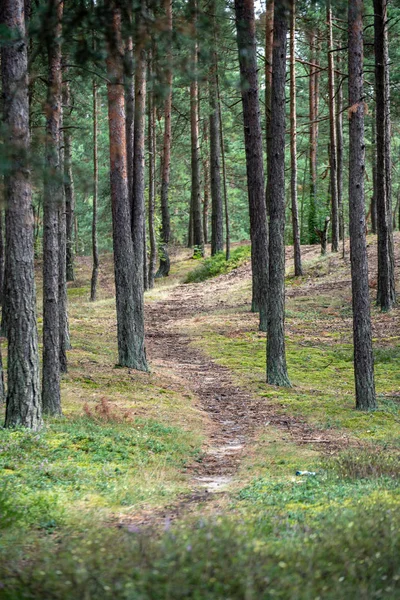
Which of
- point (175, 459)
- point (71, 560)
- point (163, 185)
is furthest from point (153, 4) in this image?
point (163, 185)

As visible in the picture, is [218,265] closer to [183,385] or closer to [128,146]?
[128,146]

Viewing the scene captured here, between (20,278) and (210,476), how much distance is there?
3927 mm

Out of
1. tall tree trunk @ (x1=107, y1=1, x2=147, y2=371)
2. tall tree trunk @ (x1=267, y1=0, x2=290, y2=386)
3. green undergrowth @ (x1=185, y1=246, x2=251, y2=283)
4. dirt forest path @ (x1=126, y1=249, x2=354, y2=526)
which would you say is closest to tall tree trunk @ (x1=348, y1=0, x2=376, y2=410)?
dirt forest path @ (x1=126, y1=249, x2=354, y2=526)

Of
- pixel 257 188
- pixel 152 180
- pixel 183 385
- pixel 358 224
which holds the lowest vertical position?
pixel 183 385

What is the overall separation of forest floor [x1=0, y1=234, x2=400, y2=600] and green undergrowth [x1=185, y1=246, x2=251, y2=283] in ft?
40.8

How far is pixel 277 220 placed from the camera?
1532 centimetres

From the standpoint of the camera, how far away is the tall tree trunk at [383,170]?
21719 millimetres

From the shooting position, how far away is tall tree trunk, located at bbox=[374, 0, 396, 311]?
71.3ft

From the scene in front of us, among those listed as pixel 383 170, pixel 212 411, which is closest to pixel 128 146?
pixel 212 411

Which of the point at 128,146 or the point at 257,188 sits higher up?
the point at 128,146

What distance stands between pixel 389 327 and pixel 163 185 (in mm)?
19644

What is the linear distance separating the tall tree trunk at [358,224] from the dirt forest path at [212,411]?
1.62m

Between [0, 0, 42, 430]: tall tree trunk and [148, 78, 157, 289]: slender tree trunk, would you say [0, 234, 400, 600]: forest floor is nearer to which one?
[0, 0, 42, 430]: tall tree trunk

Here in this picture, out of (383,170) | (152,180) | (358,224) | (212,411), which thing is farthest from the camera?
(152,180)
